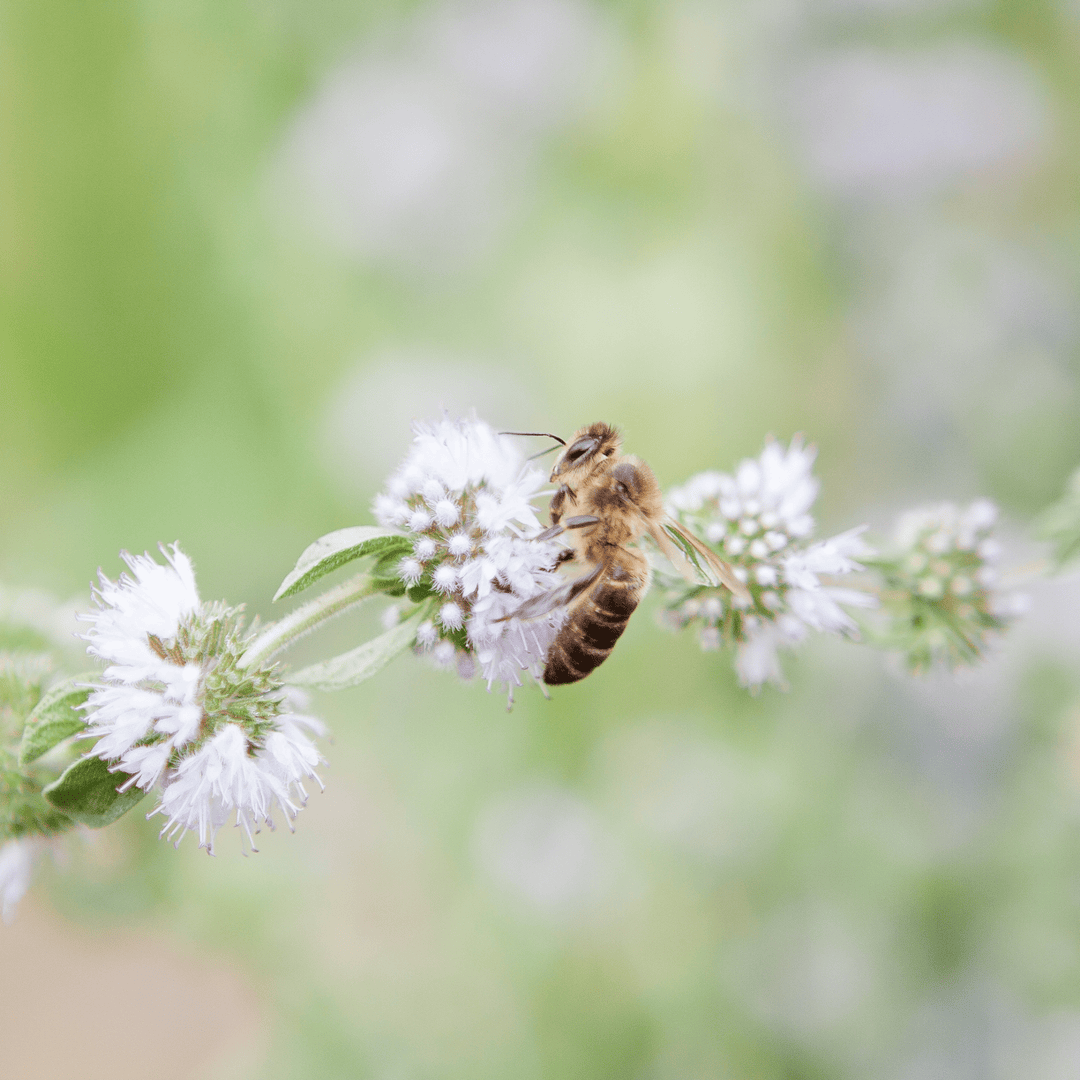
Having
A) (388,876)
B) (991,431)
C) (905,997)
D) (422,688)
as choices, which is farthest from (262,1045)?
(991,431)

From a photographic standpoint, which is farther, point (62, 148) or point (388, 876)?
point (62, 148)

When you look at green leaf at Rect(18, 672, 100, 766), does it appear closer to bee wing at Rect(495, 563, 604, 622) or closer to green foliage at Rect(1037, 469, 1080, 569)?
bee wing at Rect(495, 563, 604, 622)

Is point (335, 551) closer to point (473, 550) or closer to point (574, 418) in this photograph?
point (473, 550)

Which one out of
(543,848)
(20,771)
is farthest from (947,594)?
(543,848)

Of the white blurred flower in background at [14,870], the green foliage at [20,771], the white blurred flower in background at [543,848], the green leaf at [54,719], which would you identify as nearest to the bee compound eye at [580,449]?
the green leaf at [54,719]

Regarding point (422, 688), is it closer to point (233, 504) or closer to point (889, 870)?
point (233, 504)
